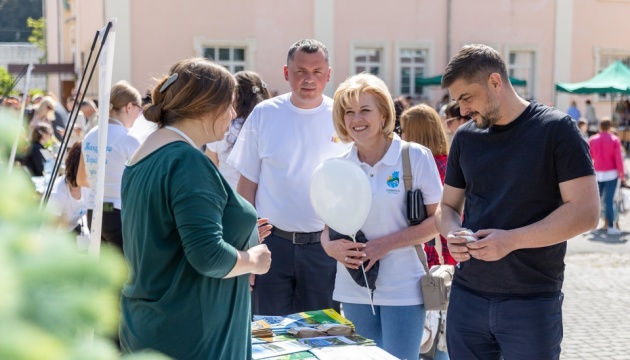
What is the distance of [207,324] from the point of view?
7.46 feet

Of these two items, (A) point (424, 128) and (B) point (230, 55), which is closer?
(A) point (424, 128)

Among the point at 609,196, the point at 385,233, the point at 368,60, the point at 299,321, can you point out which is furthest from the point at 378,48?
the point at 299,321

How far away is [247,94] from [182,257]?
2.55 m

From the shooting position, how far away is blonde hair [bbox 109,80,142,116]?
5125mm

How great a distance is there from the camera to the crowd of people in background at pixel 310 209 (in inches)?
89.0

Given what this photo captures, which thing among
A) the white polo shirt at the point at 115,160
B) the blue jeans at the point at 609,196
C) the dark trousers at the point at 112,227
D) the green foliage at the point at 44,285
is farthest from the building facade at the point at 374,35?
the green foliage at the point at 44,285

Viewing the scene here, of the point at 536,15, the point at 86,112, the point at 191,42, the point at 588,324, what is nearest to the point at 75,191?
the point at 588,324

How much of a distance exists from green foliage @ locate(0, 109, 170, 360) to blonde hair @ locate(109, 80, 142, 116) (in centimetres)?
462

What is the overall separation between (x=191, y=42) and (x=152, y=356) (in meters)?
21.7

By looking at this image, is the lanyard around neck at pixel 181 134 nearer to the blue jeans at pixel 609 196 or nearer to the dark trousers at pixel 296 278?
the dark trousers at pixel 296 278

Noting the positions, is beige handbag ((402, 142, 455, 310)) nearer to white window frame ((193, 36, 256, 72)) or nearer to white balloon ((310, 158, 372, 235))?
white balloon ((310, 158, 372, 235))

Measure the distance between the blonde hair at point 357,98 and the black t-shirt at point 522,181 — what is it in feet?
1.99

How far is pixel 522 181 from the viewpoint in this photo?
9.00ft

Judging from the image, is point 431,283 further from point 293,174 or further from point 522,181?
point 293,174
